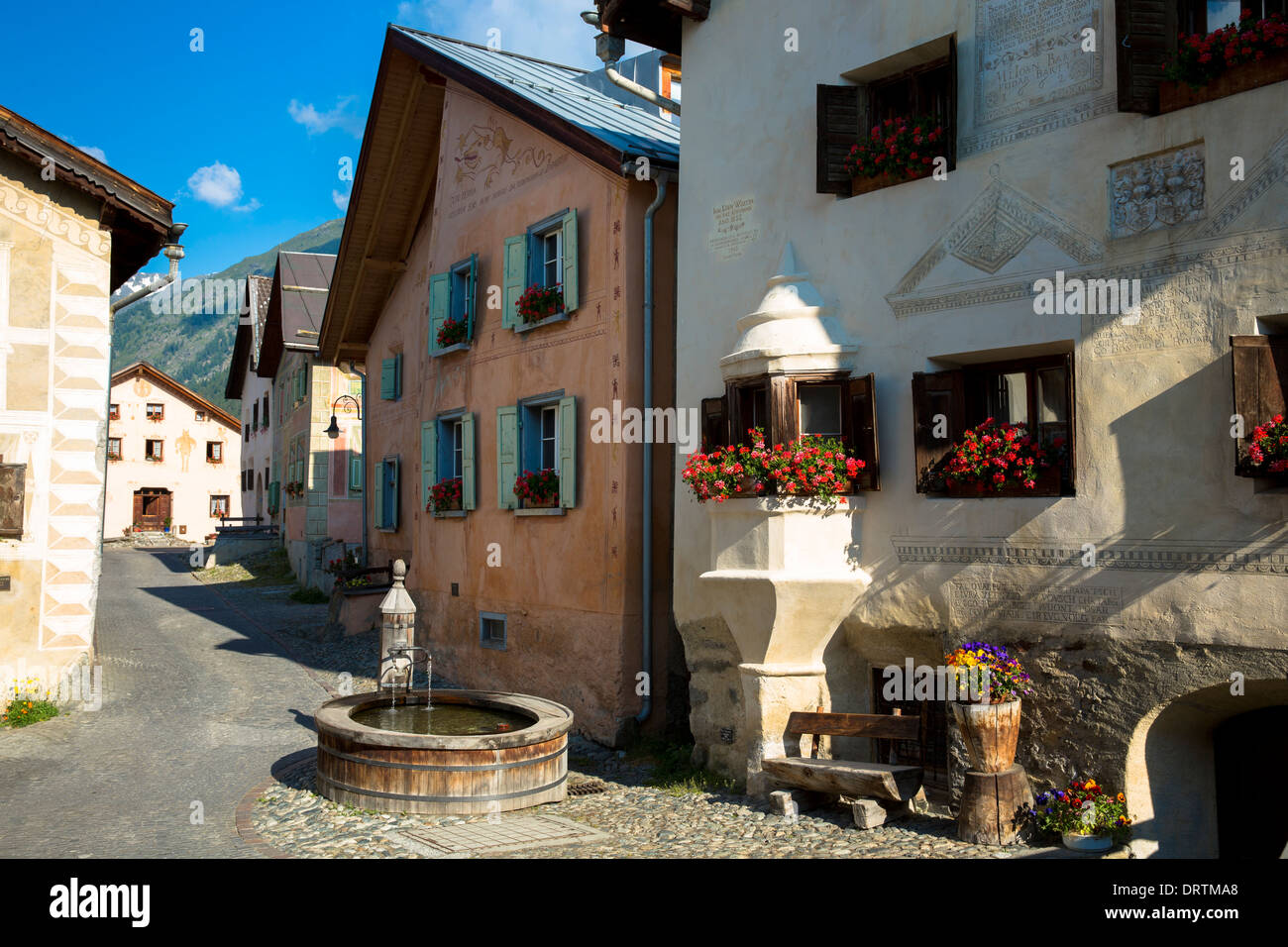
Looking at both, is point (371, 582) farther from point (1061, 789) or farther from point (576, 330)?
point (1061, 789)

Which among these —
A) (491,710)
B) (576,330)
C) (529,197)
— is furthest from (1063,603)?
(529,197)

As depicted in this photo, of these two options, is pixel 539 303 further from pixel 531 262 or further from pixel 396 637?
pixel 396 637

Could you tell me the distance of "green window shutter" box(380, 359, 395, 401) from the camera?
20.8 meters

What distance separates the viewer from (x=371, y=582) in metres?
20.6

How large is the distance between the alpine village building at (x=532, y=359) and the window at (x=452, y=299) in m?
0.03

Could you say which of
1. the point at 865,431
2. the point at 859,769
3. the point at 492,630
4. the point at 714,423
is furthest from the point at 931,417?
the point at 492,630

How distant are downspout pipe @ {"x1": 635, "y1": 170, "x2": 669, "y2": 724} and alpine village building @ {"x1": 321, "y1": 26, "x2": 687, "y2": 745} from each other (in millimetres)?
26

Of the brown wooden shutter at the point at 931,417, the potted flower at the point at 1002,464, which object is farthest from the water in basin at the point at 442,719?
the potted flower at the point at 1002,464

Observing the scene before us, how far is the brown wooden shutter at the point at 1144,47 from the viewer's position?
8031mm

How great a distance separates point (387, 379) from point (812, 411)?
492 inches

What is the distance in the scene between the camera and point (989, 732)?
27.1ft

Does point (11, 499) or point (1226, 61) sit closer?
point (1226, 61)

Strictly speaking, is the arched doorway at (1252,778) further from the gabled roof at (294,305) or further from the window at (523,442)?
the gabled roof at (294,305)

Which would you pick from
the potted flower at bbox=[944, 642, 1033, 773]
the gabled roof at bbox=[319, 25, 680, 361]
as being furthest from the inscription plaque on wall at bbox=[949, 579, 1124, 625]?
the gabled roof at bbox=[319, 25, 680, 361]
